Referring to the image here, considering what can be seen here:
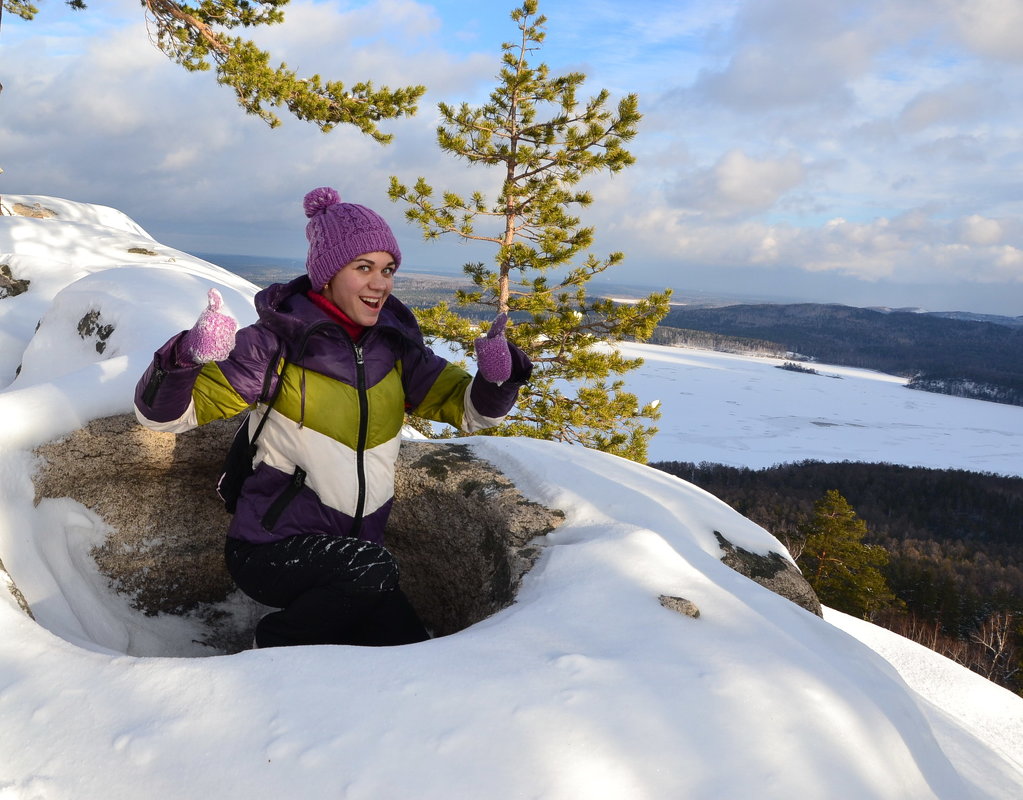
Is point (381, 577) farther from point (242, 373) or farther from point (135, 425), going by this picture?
point (135, 425)

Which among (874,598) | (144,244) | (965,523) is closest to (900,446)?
(965,523)

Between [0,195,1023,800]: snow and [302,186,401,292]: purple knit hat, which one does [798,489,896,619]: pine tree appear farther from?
[302,186,401,292]: purple knit hat

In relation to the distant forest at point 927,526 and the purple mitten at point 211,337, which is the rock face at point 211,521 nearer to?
the purple mitten at point 211,337

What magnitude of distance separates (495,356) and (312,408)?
913 mm

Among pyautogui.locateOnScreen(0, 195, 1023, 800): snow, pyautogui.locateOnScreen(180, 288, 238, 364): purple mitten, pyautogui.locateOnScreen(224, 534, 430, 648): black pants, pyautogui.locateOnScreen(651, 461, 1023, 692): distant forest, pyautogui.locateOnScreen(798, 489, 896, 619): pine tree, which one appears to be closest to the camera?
pyautogui.locateOnScreen(0, 195, 1023, 800): snow

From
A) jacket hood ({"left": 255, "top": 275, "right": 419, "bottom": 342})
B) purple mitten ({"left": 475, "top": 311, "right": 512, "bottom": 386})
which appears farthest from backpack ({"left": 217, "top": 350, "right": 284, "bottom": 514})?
purple mitten ({"left": 475, "top": 311, "right": 512, "bottom": 386})

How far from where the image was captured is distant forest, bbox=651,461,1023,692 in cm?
3115

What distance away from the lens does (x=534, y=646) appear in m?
2.20

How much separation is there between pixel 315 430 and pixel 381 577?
2.52 ft

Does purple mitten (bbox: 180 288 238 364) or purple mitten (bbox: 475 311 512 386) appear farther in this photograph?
purple mitten (bbox: 475 311 512 386)

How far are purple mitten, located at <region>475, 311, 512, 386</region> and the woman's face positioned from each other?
0.55 m

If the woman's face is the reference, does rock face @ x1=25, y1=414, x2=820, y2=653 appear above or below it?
below

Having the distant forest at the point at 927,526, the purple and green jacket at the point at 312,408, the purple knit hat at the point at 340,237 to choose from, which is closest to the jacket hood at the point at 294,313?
the purple and green jacket at the point at 312,408

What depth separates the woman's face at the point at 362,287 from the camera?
3055 mm
